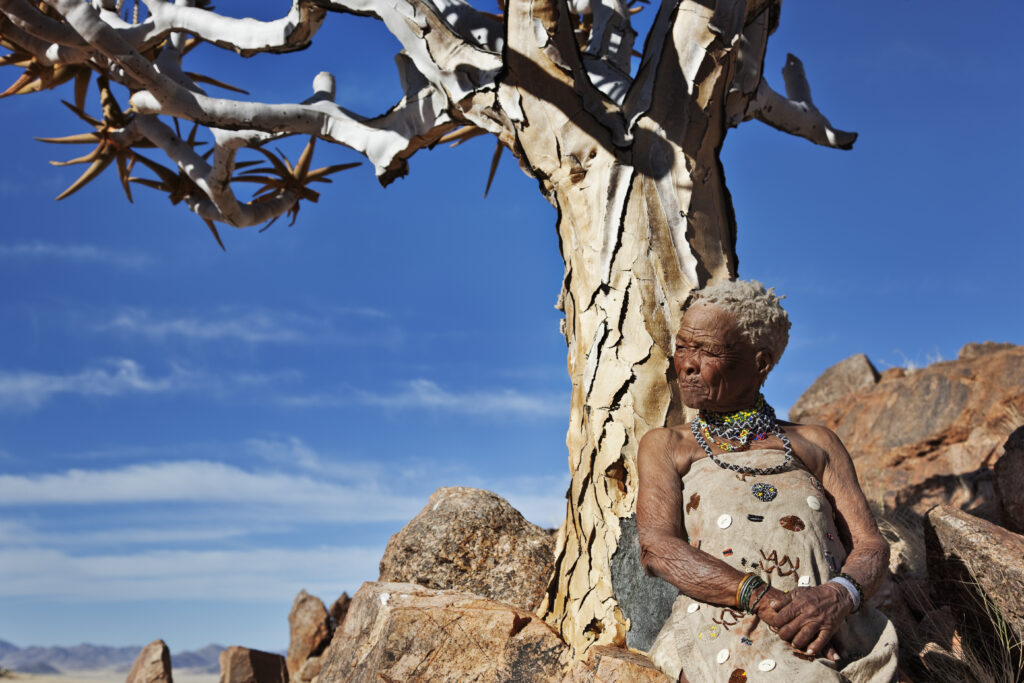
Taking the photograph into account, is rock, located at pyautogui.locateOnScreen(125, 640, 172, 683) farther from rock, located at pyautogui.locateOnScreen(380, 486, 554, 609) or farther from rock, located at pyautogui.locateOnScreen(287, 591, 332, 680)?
rock, located at pyautogui.locateOnScreen(380, 486, 554, 609)

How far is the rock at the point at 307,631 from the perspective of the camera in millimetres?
9062

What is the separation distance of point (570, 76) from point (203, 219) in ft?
16.7

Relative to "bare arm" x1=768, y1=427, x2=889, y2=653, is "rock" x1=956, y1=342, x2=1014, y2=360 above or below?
above

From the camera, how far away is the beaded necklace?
11.0ft

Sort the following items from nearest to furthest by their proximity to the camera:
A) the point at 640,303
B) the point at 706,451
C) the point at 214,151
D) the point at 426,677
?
the point at 706,451, the point at 426,677, the point at 640,303, the point at 214,151

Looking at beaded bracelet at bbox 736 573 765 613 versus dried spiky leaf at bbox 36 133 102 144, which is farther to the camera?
dried spiky leaf at bbox 36 133 102 144

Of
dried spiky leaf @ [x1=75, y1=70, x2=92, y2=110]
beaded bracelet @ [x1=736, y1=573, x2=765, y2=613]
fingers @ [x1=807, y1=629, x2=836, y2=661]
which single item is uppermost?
dried spiky leaf @ [x1=75, y1=70, x2=92, y2=110]

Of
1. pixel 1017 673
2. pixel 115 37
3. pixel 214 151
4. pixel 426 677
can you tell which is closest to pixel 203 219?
pixel 214 151

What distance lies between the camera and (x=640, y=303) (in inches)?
178

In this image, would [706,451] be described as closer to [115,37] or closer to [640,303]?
[640,303]

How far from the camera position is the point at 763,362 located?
11.3 ft

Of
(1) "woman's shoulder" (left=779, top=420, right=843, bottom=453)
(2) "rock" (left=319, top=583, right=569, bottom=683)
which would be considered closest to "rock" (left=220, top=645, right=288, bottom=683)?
(2) "rock" (left=319, top=583, right=569, bottom=683)

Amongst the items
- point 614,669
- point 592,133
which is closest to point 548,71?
point 592,133

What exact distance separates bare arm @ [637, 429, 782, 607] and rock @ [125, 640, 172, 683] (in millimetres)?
6009
